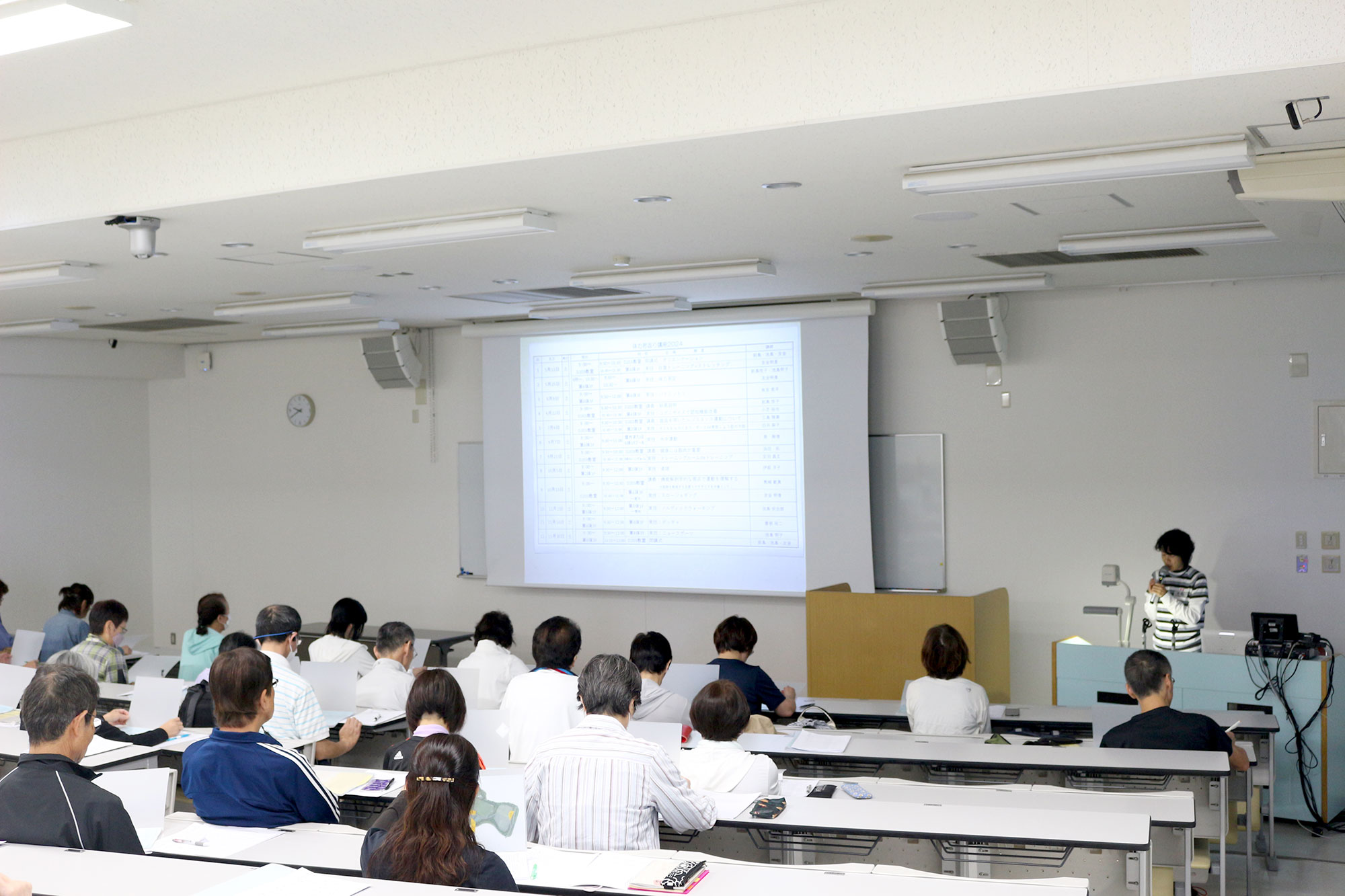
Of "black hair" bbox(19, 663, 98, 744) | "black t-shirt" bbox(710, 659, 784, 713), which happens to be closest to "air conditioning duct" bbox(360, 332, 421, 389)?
"black t-shirt" bbox(710, 659, 784, 713)

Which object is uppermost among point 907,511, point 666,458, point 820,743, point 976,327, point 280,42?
point 280,42

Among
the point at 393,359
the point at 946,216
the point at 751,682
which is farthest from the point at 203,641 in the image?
the point at 946,216

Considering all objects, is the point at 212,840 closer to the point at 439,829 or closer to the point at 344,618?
the point at 439,829

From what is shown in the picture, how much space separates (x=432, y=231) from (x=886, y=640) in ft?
13.0

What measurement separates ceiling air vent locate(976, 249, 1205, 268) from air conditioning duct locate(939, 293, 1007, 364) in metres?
0.83

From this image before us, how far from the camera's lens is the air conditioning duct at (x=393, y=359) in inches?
384

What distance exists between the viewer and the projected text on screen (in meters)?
8.45

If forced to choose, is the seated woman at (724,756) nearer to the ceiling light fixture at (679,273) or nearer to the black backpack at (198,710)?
the black backpack at (198,710)

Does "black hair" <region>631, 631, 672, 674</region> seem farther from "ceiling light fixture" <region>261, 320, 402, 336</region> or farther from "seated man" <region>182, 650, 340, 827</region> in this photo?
"ceiling light fixture" <region>261, 320, 402, 336</region>

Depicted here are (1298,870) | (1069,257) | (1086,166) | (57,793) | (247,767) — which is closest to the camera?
(57,793)

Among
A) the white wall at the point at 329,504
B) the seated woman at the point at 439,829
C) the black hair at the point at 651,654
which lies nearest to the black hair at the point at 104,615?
the black hair at the point at 651,654

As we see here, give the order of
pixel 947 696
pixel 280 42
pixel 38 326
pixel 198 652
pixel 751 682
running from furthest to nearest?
pixel 38 326 < pixel 198 652 < pixel 751 682 < pixel 947 696 < pixel 280 42

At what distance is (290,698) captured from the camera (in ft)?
15.5

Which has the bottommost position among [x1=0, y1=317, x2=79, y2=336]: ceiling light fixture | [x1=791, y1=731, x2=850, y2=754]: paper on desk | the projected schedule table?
[x1=791, y1=731, x2=850, y2=754]: paper on desk
